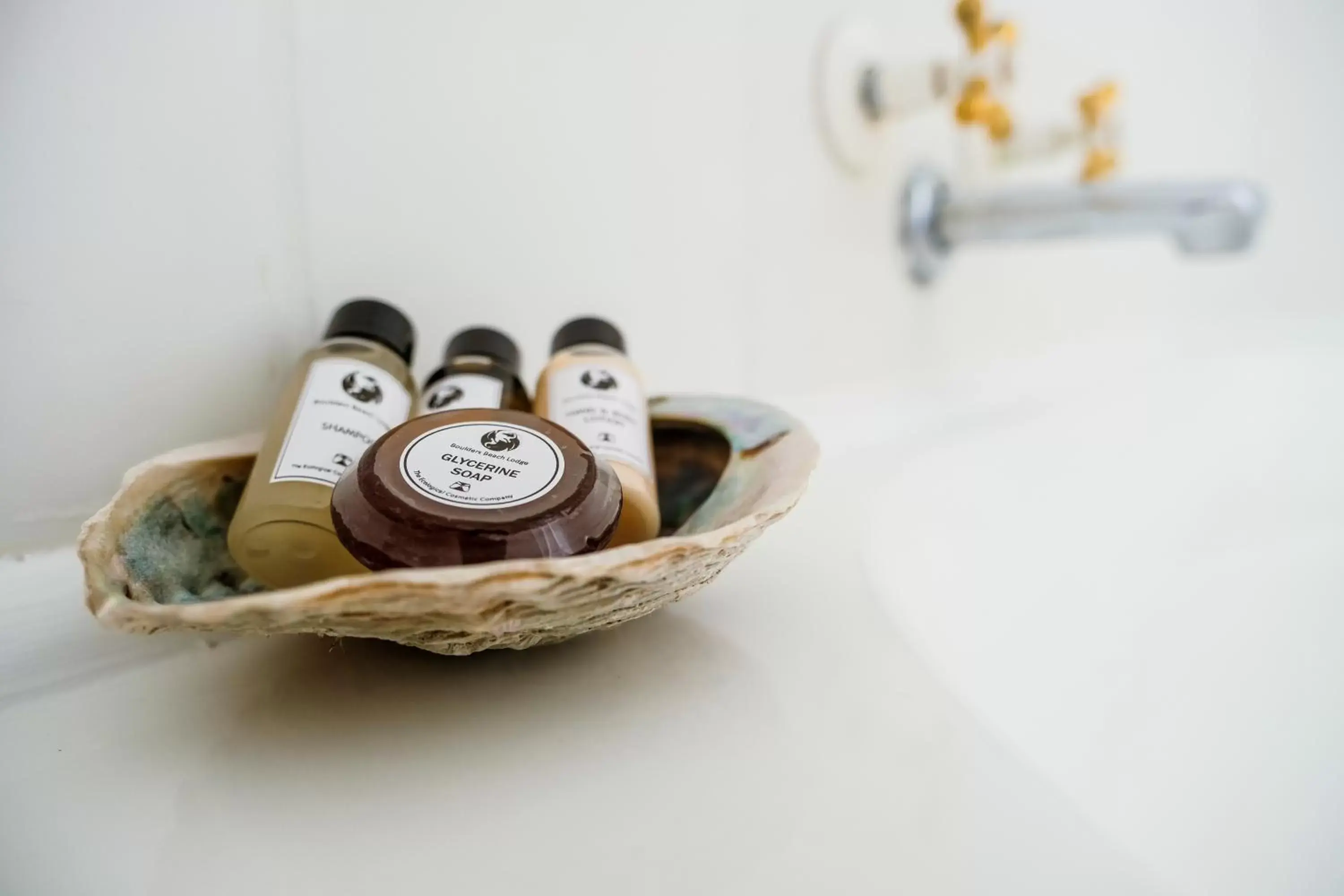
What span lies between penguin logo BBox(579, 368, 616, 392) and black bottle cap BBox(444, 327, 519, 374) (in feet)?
0.14

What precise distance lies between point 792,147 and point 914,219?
0.61ft

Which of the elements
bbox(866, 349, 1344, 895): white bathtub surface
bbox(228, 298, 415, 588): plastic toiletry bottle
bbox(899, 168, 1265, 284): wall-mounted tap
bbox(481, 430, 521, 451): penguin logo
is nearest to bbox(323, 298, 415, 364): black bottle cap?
bbox(228, 298, 415, 588): plastic toiletry bottle

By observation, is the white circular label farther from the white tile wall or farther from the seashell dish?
the white tile wall

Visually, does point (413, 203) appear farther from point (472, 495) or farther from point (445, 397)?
point (472, 495)

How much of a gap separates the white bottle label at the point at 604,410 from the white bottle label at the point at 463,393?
0.02m

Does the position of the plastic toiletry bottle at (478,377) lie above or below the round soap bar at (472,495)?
Answer: above

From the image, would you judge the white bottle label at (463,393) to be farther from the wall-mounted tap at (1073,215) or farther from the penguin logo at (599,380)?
the wall-mounted tap at (1073,215)

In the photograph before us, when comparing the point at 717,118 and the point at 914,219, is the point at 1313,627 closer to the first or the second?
the point at 914,219

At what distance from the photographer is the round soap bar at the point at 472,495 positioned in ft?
0.80

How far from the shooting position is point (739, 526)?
0.84 ft

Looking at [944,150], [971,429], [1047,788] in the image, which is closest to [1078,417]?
[971,429]

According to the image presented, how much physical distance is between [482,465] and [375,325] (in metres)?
0.13

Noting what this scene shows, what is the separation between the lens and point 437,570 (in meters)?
0.22

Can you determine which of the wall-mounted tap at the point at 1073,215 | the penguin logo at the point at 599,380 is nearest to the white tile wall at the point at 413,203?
the wall-mounted tap at the point at 1073,215
